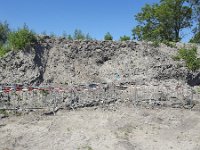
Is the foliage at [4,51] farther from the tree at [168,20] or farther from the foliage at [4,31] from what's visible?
the foliage at [4,31]

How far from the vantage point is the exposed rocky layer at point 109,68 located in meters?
23.4

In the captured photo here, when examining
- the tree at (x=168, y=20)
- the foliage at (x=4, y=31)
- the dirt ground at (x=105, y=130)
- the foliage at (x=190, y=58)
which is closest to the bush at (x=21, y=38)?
the dirt ground at (x=105, y=130)

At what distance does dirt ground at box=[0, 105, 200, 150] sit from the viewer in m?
17.7

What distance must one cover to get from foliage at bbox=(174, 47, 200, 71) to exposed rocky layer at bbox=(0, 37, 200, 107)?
0.42m

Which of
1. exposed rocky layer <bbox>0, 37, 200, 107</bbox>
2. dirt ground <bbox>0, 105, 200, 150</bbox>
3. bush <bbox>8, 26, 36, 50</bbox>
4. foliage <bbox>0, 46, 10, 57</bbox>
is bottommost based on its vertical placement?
dirt ground <bbox>0, 105, 200, 150</bbox>

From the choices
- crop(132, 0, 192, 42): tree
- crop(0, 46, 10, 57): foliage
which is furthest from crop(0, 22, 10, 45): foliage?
crop(0, 46, 10, 57): foliage

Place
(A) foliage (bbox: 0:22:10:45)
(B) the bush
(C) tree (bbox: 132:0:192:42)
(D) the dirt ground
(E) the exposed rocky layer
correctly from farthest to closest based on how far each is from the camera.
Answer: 1. (A) foliage (bbox: 0:22:10:45)
2. (C) tree (bbox: 132:0:192:42)
3. (B) the bush
4. (E) the exposed rocky layer
5. (D) the dirt ground

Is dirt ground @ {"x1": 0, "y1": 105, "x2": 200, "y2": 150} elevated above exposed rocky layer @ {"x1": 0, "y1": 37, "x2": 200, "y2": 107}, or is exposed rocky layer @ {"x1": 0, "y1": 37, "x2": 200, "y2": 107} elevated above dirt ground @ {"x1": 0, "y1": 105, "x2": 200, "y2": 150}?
exposed rocky layer @ {"x1": 0, "y1": 37, "x2": 200, "y2": 107}

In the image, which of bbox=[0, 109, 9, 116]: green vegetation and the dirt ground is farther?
bbox=[0, 109, 9, 116]: green vegetation

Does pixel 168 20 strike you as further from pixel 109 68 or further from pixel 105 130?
pixel 105 130

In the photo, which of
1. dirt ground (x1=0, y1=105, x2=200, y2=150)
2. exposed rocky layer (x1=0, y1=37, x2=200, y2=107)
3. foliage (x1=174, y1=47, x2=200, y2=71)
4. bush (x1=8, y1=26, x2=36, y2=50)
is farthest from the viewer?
foliage (x1=174, y1=47, x2=200, y2=71)

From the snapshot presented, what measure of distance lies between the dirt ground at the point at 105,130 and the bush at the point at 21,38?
225 inches

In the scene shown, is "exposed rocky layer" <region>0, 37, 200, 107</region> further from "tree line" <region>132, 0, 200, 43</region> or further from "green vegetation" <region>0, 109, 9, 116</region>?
"tree line" <region>132, 0, 200, 43</region>

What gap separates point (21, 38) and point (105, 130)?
345 inches
